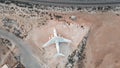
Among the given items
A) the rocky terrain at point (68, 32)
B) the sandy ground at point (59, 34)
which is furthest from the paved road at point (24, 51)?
the sandy ground at point (59, 34)

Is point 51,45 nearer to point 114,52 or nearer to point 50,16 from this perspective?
→ point 50,16

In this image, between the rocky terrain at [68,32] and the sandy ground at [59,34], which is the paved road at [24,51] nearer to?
the rocky terrain at [68,32]

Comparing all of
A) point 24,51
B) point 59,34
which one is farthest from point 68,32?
point 24,51

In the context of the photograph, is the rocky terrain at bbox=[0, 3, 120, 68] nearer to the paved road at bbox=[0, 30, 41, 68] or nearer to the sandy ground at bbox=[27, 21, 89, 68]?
the sandy ground at bbox=[27, 21, 89, 68]

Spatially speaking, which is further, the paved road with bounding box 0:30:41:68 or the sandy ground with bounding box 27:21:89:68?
the sandy ground with bounding box 27:21:89:68

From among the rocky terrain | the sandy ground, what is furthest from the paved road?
the sandy ground

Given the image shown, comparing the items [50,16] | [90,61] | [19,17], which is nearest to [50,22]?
[50,16]
